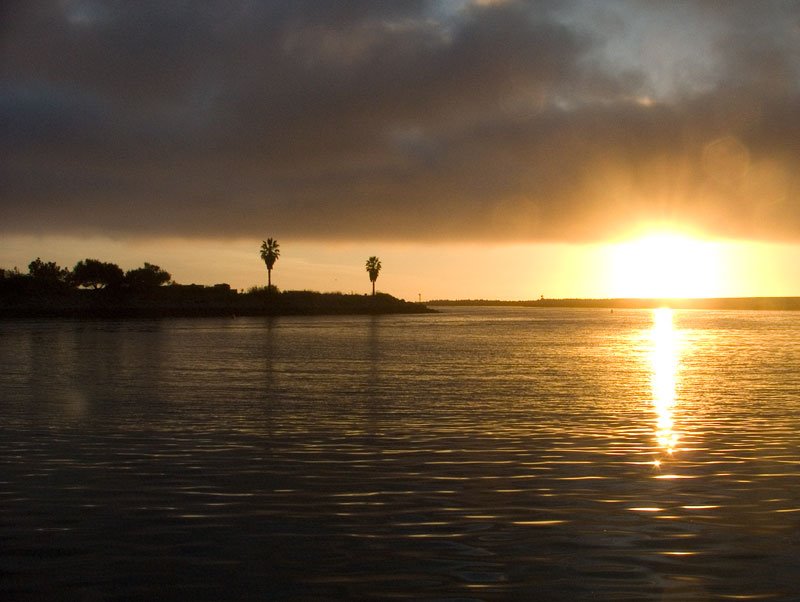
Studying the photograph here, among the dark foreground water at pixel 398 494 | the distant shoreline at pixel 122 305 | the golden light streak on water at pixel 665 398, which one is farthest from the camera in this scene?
the distant shoreline at pixel 122 305

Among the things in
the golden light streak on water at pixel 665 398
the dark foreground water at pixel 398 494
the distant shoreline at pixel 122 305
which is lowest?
the golden light streak on water at pixel 665 398

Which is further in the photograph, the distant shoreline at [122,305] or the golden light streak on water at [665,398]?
the distant shoreline at [122,305]

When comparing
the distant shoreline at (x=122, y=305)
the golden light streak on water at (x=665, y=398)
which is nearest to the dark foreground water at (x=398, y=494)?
the golden light streak on water at (x=665, y=398)

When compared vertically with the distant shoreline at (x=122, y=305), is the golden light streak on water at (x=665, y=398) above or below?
→ below

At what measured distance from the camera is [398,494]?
14.1 metres

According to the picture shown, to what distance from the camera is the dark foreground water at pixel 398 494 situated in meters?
9.77

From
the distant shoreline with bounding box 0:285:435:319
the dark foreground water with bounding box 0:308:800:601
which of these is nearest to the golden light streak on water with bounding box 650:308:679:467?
the dark foreground water with bounding box 0:308:800:601

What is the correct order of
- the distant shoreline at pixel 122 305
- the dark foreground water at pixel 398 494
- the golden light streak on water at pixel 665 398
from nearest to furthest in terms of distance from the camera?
the dark foreground water at pixel 398 494
the golden light streak on water at pixel 665 398
the distant shoreline at pixel 122 305

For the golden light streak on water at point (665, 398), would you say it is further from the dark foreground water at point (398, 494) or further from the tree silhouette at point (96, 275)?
the tree silhouette at point (96, 275)

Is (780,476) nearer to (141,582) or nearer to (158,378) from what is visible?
(141,582)

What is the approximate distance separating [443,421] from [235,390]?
38.9 ft

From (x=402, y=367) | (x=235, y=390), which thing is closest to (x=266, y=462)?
(x=235, y=390)

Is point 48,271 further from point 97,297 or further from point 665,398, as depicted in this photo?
point 665,398

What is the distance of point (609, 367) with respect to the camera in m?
46.8
